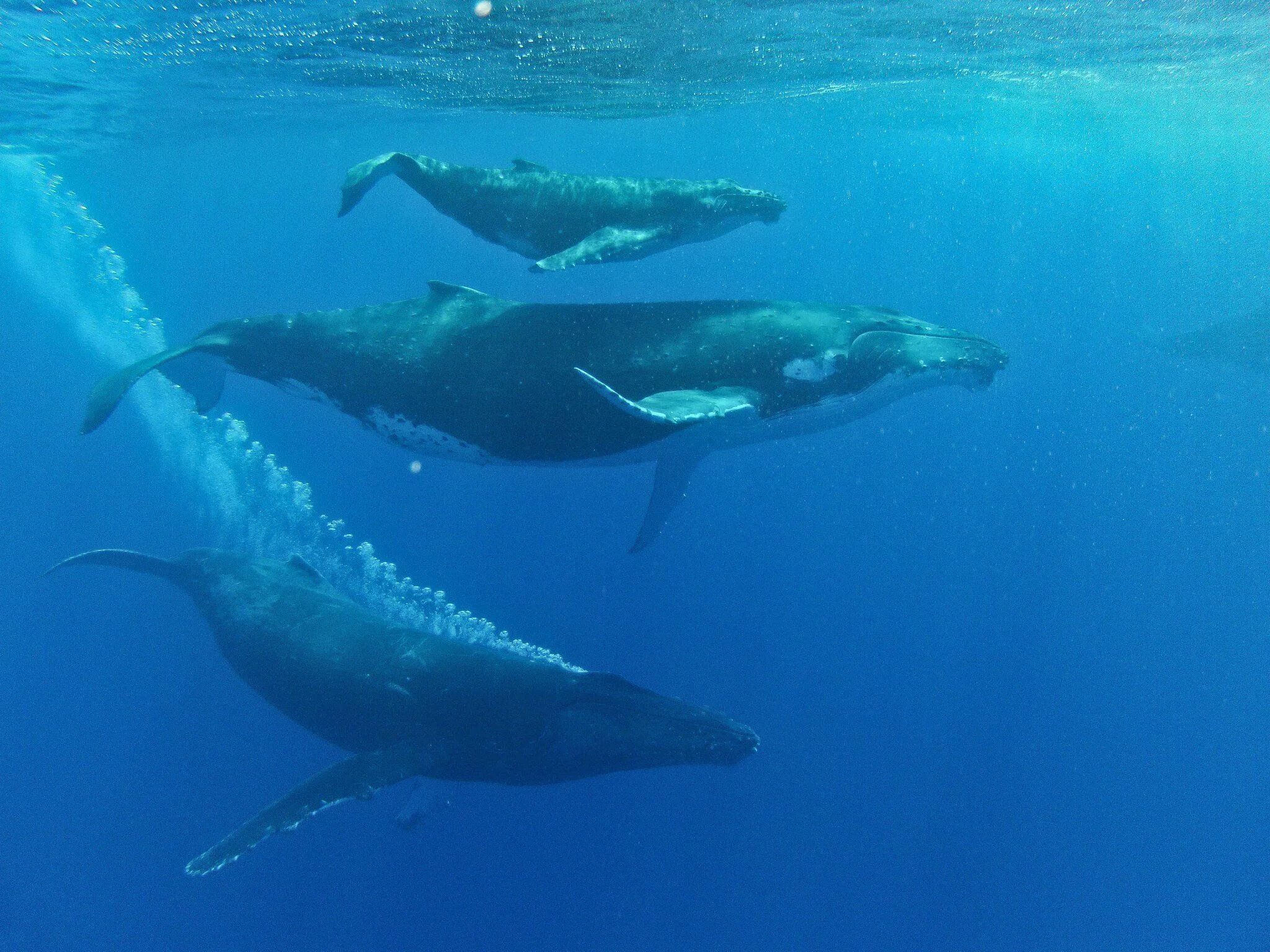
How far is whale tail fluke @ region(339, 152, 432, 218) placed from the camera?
286 inches

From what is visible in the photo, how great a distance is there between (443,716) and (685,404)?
5.23 meters

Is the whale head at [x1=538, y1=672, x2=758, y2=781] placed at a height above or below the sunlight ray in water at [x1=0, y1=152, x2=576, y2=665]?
above

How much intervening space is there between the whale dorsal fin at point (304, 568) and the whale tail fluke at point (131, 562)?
165 cm

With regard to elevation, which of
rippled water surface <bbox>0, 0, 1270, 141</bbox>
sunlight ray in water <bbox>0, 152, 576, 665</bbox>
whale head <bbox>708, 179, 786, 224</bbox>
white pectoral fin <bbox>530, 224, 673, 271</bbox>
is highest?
rippled water surface <bbox>0, 0, 1270, 141</bbox>

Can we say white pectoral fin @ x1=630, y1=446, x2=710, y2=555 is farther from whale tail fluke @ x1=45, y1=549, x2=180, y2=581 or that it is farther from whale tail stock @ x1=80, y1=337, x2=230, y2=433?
whale tail fluke @ x1=45, y1=549, x2=180, y2=581

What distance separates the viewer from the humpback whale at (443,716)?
28.3ft

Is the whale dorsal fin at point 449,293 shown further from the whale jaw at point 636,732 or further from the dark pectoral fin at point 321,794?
the dark pectoral fin at point 321,794

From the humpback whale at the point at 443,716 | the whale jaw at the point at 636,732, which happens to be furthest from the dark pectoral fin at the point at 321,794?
the whale jaw at the point at 636,732

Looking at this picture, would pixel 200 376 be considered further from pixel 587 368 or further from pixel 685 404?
pixel 685 404

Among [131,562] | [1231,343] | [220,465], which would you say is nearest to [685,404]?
[131,562]

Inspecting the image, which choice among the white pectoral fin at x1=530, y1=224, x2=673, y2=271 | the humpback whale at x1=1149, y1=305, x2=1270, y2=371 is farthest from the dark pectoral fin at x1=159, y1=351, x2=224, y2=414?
the humpback whale at x1=1149, y1=305, x2=1270, y2=371

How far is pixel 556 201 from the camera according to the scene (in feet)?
24.7

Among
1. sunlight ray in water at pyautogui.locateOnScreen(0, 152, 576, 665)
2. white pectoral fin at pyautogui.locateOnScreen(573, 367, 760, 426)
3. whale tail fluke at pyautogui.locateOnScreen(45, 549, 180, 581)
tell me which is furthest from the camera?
sunlight ray in water at pyautogui.locateOnScreen(0, 152, 576, 665)

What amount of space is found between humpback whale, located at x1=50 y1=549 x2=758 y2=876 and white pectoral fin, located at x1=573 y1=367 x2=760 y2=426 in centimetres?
380
